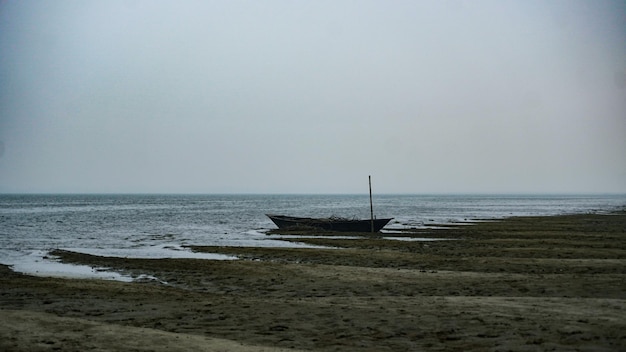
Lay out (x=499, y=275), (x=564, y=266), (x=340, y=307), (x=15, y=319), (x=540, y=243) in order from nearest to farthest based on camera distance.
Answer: (x=15, y=319), (x=340, y=307), (x=499, y=275), (x=564, y=266), (x=540, y=243)

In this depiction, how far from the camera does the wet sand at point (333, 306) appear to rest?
30.6 feet

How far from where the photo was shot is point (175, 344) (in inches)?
364

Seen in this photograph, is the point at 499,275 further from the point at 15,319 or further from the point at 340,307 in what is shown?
the point at 15,319

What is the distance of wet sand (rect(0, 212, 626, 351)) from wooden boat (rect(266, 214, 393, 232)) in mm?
19060

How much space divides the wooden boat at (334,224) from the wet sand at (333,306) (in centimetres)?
1906

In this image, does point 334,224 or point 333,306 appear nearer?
point 333,306

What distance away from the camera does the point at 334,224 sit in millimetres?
44031

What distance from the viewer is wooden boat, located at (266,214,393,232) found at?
1689 inches

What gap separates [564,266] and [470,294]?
7.63 meters

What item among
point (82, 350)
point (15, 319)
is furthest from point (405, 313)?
point (15, 319)

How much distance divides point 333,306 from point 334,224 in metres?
31.4

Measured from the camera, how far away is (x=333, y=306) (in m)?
12.7

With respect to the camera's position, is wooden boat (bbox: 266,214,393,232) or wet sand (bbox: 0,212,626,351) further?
wooden boat (bbox: 266,214,393,232)

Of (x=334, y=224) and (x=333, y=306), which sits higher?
(x=333, y=306)
